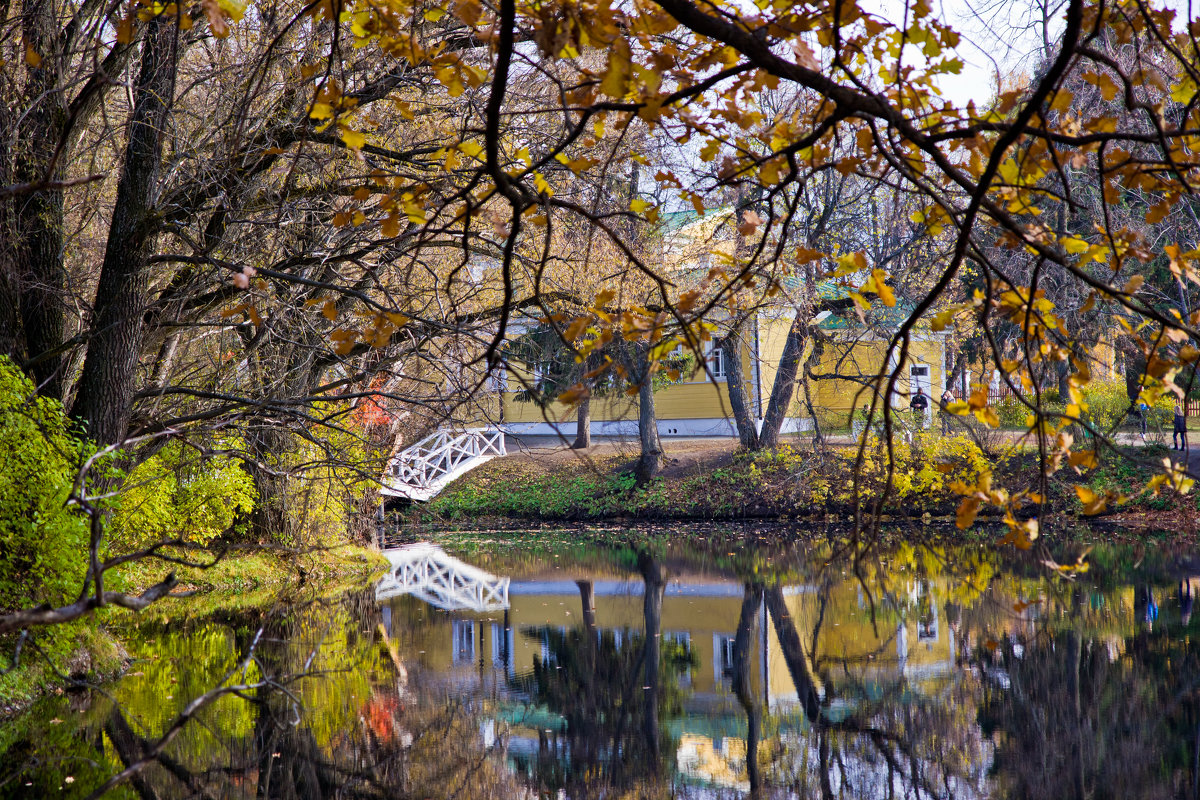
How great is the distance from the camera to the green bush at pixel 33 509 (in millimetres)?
7215

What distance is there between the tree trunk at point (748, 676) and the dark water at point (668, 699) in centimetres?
3

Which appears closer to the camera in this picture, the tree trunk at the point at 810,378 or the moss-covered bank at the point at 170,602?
the moss-covered bank at the point at 170,602

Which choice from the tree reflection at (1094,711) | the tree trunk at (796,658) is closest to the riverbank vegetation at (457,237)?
the tree reflection at (1094,711)

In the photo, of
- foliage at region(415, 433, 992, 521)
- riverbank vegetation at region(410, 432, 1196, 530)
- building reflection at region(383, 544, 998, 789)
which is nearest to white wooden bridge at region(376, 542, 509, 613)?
building reflection at region(383, 544, 998, 789)

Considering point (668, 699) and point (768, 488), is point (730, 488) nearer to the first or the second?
point (768, 488)

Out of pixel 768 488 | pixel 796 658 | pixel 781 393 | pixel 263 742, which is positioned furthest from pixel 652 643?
pixel 781 393

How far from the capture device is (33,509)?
7.42m

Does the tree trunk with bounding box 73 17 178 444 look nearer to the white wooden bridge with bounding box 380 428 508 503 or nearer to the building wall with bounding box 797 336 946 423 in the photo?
the white wooden bridge with bounding box 380 428 508 503

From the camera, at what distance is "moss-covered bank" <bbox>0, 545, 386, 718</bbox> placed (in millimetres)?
7305

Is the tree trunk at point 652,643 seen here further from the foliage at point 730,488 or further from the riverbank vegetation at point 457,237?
the foliage at point 730,488

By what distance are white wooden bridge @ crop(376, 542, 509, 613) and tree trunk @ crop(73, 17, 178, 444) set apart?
17.3 ft

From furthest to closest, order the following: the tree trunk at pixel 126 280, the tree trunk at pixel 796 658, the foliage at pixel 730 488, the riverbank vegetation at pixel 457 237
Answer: the foliage at pixel 730 488, the tree trunk at pixel 126 280, the tree trunk at pixel 796 658, the riverbank vegetation at pixel 457 237

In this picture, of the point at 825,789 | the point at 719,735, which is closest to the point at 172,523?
the point at 719,735

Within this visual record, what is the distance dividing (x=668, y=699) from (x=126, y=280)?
5.40m
